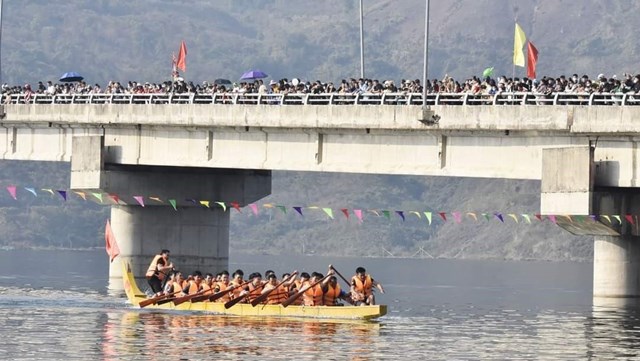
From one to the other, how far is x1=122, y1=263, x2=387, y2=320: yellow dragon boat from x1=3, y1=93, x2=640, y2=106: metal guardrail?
11.5 m

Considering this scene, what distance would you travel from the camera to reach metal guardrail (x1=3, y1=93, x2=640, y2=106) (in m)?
71.8

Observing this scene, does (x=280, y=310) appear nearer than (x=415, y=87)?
Yes

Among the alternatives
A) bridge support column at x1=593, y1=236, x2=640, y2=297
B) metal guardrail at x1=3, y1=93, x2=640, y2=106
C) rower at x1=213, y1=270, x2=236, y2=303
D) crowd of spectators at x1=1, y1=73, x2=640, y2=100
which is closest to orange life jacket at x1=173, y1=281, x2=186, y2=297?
rower at x1=213, y1=270, x2=236, y2=303

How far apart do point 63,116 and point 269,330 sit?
3137 centimetres

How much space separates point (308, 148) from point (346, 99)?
279cm


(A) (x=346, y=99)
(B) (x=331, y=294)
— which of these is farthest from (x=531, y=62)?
(B) (x=331, y=294)

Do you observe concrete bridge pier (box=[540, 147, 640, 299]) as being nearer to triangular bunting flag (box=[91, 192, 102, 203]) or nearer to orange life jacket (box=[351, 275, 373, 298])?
orange life jacket (box=[351, 275, 373, 298])

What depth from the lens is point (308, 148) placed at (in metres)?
80.2

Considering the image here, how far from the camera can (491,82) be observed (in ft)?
249

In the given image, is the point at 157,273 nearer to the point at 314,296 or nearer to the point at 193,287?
the point at 193,287

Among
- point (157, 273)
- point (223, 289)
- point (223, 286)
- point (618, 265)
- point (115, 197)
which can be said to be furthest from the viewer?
point (115, 197)

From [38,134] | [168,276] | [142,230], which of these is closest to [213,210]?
[142,230]

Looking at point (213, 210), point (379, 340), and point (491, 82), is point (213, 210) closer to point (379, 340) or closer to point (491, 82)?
point (491, 82)

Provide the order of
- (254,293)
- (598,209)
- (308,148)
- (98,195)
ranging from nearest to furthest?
(254,293)
(598,209)
(308,148)
(98,195)
